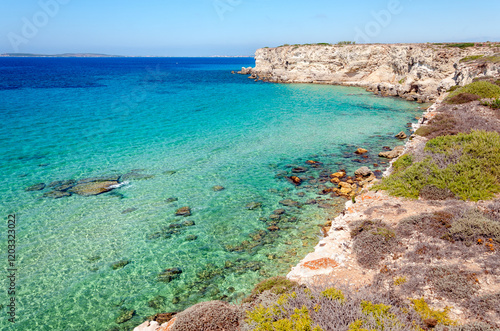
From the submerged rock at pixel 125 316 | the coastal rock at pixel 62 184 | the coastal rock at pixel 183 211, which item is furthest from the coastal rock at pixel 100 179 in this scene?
the submerged rock at pixel 125 316

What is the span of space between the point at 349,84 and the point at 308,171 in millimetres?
65495

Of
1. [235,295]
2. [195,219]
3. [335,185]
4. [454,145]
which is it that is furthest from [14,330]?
[454,145]

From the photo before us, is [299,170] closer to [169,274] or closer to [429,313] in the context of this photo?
[169,274]

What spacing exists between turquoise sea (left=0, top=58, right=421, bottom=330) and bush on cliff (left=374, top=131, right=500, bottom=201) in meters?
4.67

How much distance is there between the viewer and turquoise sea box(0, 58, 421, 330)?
11.3 meters

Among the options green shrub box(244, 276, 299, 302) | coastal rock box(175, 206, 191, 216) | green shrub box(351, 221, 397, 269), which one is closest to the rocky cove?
green shrub box(351, 221, 397, 269)

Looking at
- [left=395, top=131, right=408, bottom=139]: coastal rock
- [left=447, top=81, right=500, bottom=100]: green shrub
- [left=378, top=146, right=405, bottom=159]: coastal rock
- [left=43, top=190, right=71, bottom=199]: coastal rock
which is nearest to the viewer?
[left=43, top=190, right=71, bottom=199]: coastal rock

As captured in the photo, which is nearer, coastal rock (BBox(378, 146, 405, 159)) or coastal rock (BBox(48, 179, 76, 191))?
coastal rock (BBox(48, 179, 76, 191))

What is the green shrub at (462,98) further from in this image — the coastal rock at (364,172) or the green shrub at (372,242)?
the green shrub at (372,242)

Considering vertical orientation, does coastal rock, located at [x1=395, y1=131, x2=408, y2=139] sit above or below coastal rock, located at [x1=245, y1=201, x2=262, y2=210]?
above

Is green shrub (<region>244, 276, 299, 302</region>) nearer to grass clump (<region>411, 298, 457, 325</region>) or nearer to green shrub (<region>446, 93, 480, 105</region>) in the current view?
grass clump (<region>411, 298, 457, 325</region>)

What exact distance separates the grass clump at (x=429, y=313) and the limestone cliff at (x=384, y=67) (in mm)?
43632

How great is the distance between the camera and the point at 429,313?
259 inches

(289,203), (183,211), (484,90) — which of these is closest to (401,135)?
(484,90)
